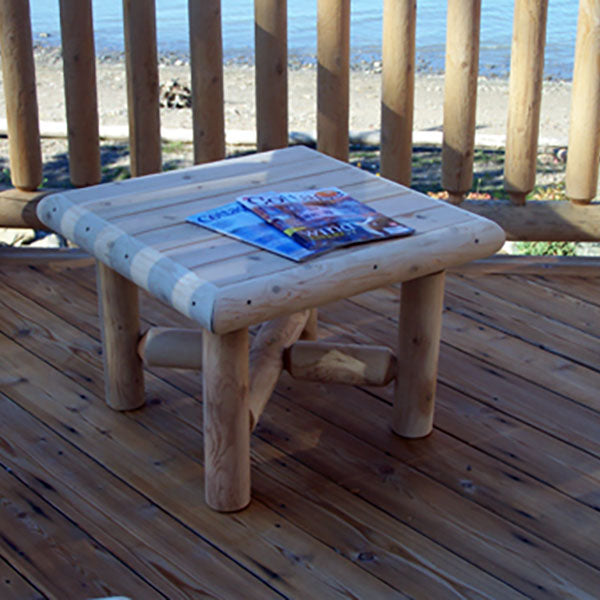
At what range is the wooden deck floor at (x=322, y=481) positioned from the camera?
204 cm

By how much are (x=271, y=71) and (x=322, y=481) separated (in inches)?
55.8

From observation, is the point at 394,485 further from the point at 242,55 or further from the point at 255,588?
the point at 242,55

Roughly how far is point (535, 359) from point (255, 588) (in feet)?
4.20

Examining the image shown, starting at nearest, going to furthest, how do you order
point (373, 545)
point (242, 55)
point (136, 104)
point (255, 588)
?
point (255, 588) < point (373, 545) < point (136, 104) < point (242, 55)

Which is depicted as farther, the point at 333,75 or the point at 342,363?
the point at 333,75

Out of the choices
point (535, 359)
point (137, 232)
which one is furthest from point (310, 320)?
point (137, 232)

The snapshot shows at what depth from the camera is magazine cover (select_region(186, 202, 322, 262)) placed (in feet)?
6.83

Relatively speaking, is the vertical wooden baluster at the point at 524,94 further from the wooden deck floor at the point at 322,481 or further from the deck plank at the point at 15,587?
the deck plank at the point at 15,587

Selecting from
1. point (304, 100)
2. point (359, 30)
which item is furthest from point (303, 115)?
point (359, 30)

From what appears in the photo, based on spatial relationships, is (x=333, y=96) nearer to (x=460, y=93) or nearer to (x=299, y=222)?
(x=460, y=93)

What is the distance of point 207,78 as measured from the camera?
3170mm

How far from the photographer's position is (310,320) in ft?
9.53

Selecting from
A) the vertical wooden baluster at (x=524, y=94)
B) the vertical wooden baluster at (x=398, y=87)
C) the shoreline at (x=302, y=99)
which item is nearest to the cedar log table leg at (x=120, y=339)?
the vertical wooden baluster at (x=398, y=87)

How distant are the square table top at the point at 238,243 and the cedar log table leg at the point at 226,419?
0.15 metres
